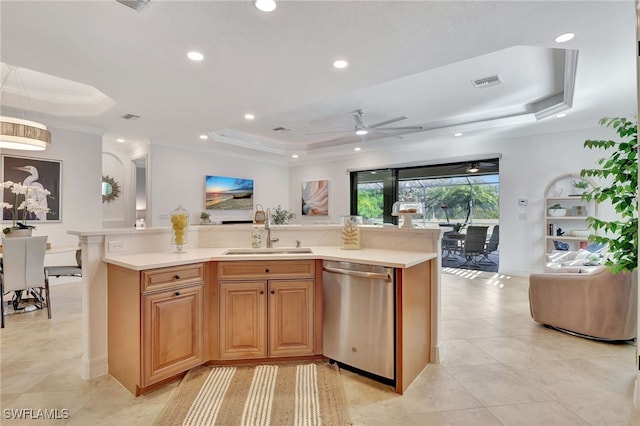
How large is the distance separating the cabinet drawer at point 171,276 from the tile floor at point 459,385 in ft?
2.45

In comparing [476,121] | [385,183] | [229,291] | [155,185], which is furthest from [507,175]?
[155,185]

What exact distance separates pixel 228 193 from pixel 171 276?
17.2 ft

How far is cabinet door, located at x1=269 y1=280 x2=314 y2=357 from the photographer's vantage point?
243cm

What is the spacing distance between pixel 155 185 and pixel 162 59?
3.83 m

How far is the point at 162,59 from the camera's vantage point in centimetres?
271

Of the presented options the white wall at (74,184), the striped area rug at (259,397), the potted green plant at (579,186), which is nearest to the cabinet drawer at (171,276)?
the striped area rug at (259,397)

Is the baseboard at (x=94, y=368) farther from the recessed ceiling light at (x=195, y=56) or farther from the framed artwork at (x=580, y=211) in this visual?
the framed artwork at (x=580, y=211)

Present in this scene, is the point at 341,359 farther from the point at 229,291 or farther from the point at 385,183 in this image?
the point at 385,183

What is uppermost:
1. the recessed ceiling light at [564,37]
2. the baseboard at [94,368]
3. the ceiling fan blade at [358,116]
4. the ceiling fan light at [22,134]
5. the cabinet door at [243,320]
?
the ceiling fan blade at [358,116]

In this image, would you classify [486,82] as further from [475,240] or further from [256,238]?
[475,240]

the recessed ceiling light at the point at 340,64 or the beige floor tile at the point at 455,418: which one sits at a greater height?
the recessed ceiling light at the point at 340,64

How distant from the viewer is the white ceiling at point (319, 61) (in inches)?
81.7

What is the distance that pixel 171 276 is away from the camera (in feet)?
7.09

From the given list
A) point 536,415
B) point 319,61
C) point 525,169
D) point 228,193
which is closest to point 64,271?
point 228,193
